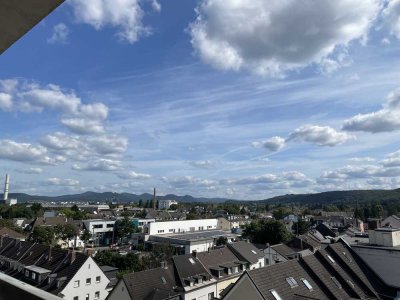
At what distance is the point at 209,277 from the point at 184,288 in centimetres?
380

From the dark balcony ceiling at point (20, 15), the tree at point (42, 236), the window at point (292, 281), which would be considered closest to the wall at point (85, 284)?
the window at point (292, 281)

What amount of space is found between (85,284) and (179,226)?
158ft

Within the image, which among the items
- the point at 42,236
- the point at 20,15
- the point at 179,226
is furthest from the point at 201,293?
the point at 179,226

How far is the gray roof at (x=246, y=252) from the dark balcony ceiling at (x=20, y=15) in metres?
35.8

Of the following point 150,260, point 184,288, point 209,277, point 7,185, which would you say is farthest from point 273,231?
point 7,185

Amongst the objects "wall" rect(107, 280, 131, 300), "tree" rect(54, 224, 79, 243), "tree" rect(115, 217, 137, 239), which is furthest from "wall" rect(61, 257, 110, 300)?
"tree" rect(115, 217, 137, 239)

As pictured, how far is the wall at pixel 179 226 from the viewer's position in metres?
67.9

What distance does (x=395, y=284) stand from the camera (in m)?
20.2

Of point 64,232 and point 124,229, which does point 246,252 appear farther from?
point 124,229

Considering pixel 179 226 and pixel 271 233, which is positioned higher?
pixel 271 233

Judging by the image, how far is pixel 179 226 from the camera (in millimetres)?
74500

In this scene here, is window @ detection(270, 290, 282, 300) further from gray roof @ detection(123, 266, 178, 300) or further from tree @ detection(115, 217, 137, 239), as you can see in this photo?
tree @ detection(115, 217, 137, 239)

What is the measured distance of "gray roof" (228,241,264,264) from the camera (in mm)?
35831

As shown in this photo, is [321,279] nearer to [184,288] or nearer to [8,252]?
[184,288]
